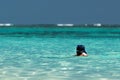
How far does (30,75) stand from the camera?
14898 millimetres

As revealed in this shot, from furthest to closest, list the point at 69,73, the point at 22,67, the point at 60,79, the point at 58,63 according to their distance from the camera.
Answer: the point at 58,63 < the point at 22,67 < the point at 69,73 < the point at 60,79

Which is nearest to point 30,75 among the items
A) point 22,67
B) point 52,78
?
point 52,78

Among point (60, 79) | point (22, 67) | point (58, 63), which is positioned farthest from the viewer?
point (58, 63)

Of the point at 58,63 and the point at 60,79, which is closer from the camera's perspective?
the point at 60,79

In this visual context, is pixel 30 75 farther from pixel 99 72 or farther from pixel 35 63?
pixel 35 63

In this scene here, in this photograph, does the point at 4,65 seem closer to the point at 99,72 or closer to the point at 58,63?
the point at 58,63

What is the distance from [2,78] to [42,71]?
2214mm

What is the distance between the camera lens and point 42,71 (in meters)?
16.0

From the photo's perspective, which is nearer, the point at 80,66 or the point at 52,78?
the point at 52,78

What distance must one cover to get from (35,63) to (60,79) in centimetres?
505

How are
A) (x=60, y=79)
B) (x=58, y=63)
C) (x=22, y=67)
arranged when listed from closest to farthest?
(x=60, y=79), (x=22, y=67), (x=58, y=63)

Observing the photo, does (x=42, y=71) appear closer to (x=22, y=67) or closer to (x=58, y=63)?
(x=22, y=67)

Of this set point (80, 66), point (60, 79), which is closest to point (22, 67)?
point (80, 66)

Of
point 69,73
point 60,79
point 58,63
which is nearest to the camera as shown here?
point 60,79
